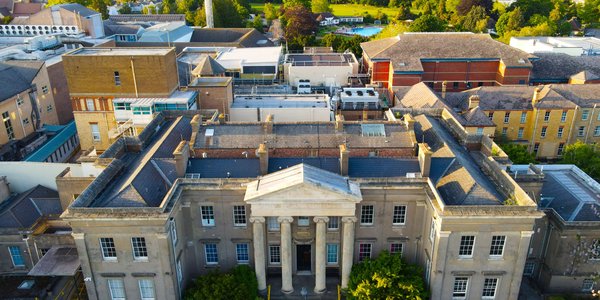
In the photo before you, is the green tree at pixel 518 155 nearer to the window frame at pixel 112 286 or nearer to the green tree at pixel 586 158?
the green tree at pixel 586 158

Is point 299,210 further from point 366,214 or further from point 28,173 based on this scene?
point 28,173

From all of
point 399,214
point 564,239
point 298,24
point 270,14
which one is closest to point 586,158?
point 564,239

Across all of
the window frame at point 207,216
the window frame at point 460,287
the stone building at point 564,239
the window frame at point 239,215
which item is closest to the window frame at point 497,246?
the window frame at point 460,287

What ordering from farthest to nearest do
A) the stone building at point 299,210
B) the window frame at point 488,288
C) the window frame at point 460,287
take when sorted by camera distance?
the window frame at point 460,287 < the window frame at point 488,288 < the stone building at point 299,210

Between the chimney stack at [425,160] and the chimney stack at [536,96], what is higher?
the chimney stack at [425,160]

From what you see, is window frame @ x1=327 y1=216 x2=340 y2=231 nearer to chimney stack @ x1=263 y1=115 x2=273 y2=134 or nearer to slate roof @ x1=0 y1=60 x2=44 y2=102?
chimney stack @ x1=263 y1=115 x2=273 y2=134

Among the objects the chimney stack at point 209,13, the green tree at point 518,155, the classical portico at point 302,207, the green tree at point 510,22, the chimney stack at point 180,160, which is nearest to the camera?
the classical portico at point 302,207
